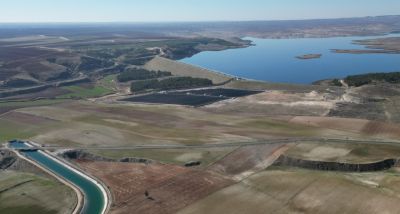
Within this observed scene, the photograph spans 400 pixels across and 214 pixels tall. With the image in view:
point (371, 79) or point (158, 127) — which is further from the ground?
point (371, 79)

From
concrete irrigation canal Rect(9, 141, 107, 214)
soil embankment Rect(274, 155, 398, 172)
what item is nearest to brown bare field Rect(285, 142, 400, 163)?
soil embankment Rect(274, 155, 398, 172)

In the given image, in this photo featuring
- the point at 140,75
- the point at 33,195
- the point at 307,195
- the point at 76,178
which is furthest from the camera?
the point at 140,75

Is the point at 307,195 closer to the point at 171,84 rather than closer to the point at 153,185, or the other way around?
the point at 153,185

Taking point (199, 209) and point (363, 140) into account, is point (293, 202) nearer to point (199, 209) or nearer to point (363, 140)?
point (199, 209)

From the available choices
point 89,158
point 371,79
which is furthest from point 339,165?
point 371,79

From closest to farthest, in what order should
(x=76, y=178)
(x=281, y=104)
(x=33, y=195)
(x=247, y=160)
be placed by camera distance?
(x=33, y=195) → (x=76, y=178) → (x=247, y=160) → (x=281, y=104)

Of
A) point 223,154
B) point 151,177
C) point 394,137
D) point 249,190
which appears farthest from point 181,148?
point 394,137

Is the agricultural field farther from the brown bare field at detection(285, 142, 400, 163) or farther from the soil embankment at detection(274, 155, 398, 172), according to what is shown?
the brown bare field at detection(285, 142, 400, 163)
